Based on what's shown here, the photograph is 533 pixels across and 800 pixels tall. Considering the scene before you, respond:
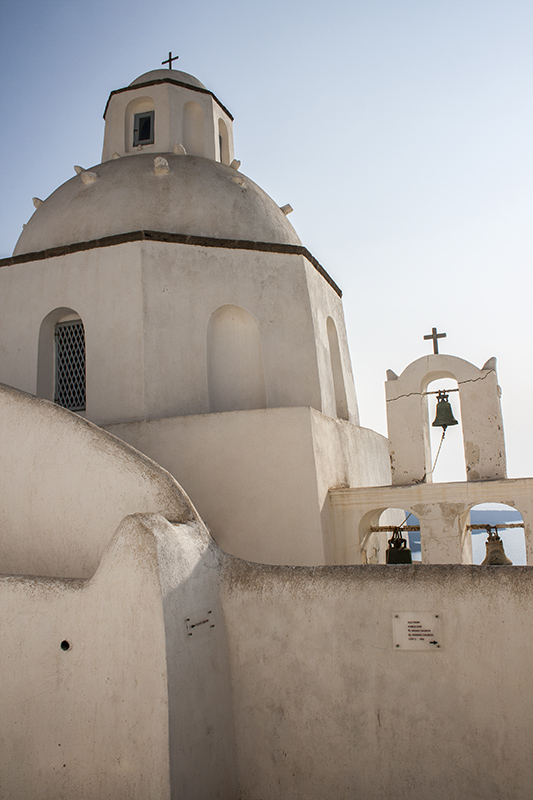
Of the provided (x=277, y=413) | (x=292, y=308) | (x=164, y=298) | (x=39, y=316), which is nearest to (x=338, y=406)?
(x=292, y=308)

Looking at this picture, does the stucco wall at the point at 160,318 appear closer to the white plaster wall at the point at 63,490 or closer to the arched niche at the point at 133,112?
the white plaster wall at the point at 63,490

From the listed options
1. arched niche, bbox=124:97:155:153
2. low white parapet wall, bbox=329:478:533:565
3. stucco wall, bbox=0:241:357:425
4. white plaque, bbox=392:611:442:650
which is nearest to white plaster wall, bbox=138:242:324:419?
stucco wall, bbox=0:241:357:425

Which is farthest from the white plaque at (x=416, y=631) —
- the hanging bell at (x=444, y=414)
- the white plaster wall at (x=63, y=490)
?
the hanging bell at (x=444, y=414)

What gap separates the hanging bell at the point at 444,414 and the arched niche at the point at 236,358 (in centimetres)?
227

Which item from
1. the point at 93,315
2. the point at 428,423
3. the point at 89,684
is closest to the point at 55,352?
the point at 93,315

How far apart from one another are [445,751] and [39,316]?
7.06 metres

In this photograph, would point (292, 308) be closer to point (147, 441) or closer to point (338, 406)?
point (338, 406)

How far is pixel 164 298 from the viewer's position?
8469 mm

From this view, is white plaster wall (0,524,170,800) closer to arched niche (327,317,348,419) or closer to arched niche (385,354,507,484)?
arched niche (385,354,507,484)

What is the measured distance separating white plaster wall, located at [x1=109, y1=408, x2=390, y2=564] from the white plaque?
2.92 metres

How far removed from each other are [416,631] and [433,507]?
142 inches

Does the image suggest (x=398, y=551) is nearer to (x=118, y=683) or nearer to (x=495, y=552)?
(x=495, y=552)

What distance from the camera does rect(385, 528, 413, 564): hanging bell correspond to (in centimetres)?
812

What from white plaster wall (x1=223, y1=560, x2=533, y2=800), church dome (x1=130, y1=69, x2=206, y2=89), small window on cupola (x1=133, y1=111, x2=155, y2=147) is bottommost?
white plaster wall (x1=223, y1=560, x2=533, y2=800)
